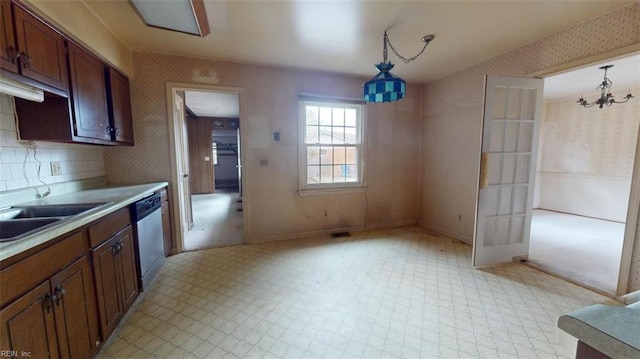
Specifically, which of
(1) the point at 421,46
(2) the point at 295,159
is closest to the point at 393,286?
(2) the point at 295,159

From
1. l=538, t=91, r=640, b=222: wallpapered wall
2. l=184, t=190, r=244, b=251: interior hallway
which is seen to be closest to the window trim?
l=184, t=190, r=244, b=251: interior hallway

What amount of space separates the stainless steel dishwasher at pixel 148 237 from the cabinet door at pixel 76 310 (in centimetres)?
65

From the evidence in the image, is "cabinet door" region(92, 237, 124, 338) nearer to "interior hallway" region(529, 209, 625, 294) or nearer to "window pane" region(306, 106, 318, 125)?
"window pane" region(306, 106, 318, 125)

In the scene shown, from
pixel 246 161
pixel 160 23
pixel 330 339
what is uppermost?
pixel 160 23

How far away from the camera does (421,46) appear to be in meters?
2.62

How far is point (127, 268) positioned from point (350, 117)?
126 inches

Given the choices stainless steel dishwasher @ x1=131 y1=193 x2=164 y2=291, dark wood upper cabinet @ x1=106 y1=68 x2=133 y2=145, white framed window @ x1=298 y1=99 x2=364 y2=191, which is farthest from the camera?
white framed window @ x1=298 y1=99 x2=364 y2=191

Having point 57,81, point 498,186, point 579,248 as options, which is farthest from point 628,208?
point 57,81

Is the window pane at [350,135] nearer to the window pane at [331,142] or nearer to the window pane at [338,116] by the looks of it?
the window pane at [331,142]

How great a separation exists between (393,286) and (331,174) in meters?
1.91

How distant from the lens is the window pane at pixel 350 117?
3.77 metres

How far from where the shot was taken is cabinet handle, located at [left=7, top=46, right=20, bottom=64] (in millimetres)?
1274

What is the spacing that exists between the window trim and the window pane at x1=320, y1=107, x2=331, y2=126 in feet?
0.26

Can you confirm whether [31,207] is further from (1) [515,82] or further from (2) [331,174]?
(1) [515,82]
